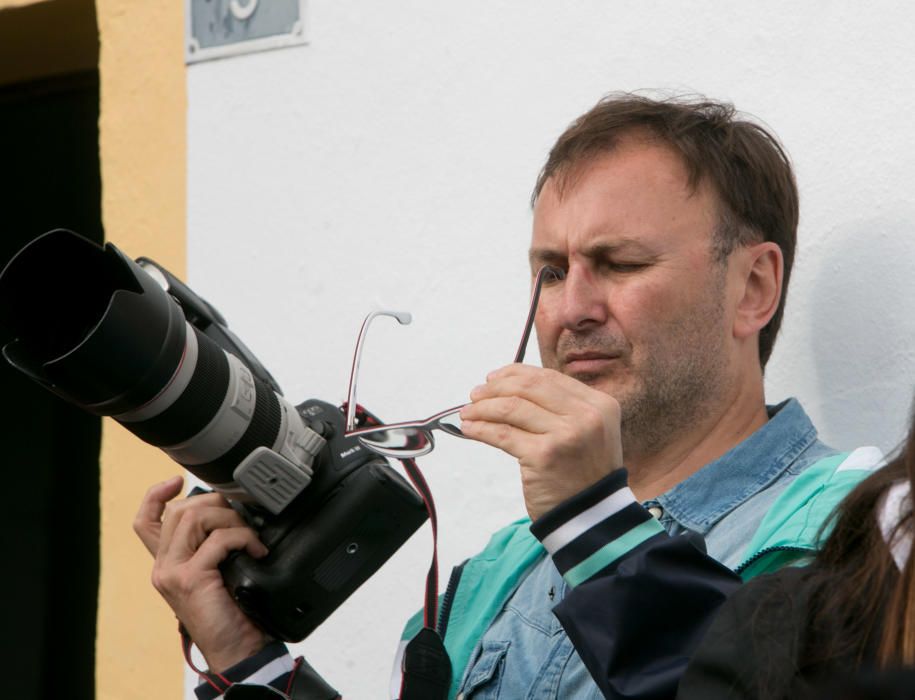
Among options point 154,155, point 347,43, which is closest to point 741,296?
point 347,43

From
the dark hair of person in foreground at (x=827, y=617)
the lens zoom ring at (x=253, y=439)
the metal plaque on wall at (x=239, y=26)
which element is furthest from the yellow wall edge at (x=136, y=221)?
the dark hair of person in foreground at (x=827, y=617)

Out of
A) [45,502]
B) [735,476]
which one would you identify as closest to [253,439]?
[735,476]

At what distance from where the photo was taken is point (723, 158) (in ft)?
4.77

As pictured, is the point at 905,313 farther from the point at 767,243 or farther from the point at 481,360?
the point at 481,360

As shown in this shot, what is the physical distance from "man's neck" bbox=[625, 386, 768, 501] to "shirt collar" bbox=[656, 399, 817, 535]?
54 millimetres

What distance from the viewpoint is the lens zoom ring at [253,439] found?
4.27ft

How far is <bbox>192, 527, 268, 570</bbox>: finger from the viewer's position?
1371 millimetres

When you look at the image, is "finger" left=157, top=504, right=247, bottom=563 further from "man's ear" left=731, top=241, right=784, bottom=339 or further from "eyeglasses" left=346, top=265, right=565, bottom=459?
"man's ear" left=731, top=241, right=784, bottom=339

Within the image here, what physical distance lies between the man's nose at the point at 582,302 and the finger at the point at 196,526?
396mm

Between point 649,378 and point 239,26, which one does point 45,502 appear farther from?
point 649,378

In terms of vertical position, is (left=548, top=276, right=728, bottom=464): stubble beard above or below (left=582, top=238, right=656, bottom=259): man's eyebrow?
below

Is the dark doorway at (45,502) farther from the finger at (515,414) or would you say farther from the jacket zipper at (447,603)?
the finger at (515,414)

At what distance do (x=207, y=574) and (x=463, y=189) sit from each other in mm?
636

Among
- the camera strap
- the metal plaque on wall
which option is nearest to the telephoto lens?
the camera strap
